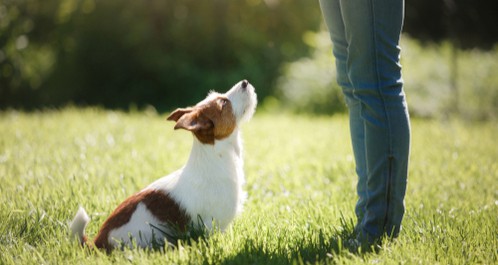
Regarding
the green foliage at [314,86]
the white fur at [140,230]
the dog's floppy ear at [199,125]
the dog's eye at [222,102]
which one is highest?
the dog's eye at [222,102]

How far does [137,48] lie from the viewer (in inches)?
485

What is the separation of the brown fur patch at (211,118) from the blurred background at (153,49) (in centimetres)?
815

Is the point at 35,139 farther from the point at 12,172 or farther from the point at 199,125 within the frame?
the point at 199,125

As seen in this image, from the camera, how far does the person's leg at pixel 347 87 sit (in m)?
2.88

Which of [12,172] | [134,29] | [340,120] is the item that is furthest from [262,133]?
[134,29]

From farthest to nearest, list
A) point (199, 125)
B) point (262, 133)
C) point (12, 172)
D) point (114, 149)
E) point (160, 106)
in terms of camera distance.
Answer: point (160, 106) < point (262, 133) < point (114, 149) < point (12, 172) < point (199, 125)

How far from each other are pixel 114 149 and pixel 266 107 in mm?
5887

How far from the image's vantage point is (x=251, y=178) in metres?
4.64

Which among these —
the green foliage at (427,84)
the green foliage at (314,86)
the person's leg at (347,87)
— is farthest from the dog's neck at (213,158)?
the green foliage at (314,86)

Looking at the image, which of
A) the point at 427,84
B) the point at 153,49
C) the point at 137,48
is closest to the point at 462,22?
the point at 427,84

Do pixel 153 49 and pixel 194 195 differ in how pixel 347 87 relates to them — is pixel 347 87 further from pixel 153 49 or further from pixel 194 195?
pixel 153 49

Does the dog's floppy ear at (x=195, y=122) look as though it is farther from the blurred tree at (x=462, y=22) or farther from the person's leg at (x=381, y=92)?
the blurred tree at (x=462, y=22)

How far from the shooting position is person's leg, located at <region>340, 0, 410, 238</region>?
2553 mm

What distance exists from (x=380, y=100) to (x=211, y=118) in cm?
88
